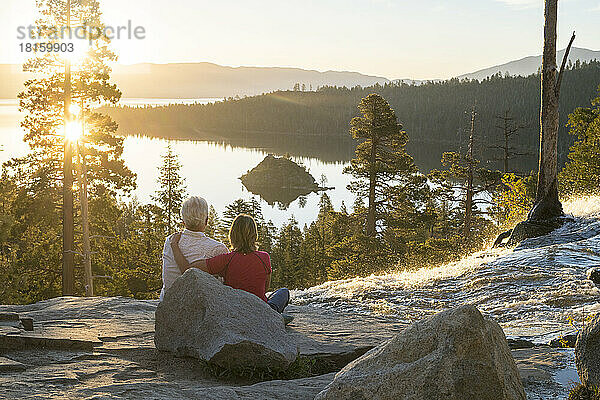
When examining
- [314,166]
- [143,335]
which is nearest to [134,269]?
[143,335]

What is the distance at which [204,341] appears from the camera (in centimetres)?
530

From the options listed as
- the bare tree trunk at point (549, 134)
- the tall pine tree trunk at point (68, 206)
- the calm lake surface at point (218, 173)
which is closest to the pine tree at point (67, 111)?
the tall pine tree trunk at point (68, 206)

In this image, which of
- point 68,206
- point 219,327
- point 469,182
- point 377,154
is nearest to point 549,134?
point 219,327

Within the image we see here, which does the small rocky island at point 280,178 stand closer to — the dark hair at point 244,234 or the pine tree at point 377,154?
the pine tree at point 377,154

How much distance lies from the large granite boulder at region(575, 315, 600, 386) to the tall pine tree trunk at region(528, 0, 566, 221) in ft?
34.6

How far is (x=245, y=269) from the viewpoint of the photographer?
20.1 feet

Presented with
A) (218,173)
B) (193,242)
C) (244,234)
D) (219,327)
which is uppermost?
(244,234)

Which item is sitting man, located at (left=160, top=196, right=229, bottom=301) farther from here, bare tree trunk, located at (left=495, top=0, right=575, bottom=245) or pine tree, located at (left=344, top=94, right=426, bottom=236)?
pine tree, located at (left=344, top=94, right=426, bottom=236)

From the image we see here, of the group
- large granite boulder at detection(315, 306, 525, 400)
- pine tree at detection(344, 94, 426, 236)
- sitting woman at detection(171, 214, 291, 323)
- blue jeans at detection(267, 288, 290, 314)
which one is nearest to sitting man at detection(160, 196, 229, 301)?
sitting woman at detection(171, 214, 291, 323)

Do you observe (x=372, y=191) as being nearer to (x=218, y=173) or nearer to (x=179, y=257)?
(x=179, y=257)

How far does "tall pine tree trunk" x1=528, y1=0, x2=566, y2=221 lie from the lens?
14.1 meters

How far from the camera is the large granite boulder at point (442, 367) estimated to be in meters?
3.40

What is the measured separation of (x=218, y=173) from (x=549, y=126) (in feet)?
437

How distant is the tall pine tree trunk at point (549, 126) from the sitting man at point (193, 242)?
10.2 meters
